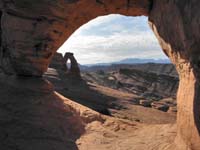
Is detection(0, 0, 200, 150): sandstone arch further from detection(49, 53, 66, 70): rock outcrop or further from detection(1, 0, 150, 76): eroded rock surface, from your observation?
detection(49, 53, 66, 70): rock outcrop

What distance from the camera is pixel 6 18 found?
1162cm

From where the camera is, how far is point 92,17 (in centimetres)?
1176

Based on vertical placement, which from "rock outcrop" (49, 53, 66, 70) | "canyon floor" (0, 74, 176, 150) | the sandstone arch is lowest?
"canyon floor" (0, 74, 176, 150)

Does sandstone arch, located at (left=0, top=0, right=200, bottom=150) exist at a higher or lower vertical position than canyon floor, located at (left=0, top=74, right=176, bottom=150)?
higher

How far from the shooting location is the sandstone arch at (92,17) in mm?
8039

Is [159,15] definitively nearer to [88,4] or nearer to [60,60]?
[88,4]

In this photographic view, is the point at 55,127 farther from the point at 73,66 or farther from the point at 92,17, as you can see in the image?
the point at 73,66

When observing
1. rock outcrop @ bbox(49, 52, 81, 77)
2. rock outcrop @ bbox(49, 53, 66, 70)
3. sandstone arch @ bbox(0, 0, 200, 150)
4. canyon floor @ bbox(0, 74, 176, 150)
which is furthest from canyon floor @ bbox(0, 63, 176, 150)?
rock outcrop @ bbox(49, 53, 66, 70)

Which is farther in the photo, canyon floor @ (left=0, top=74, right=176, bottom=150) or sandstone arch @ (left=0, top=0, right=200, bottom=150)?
canyon floor @ (left=0, top=74, right=176, bottom=150)

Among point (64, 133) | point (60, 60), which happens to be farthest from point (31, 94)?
point (60, 60)

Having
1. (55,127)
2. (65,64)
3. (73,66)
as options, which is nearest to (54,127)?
(55,127)

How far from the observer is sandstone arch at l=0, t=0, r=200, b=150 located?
8.04 metres

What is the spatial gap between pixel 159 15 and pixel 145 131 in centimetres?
397

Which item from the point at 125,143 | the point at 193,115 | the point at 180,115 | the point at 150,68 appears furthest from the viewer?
the point at 150,68
